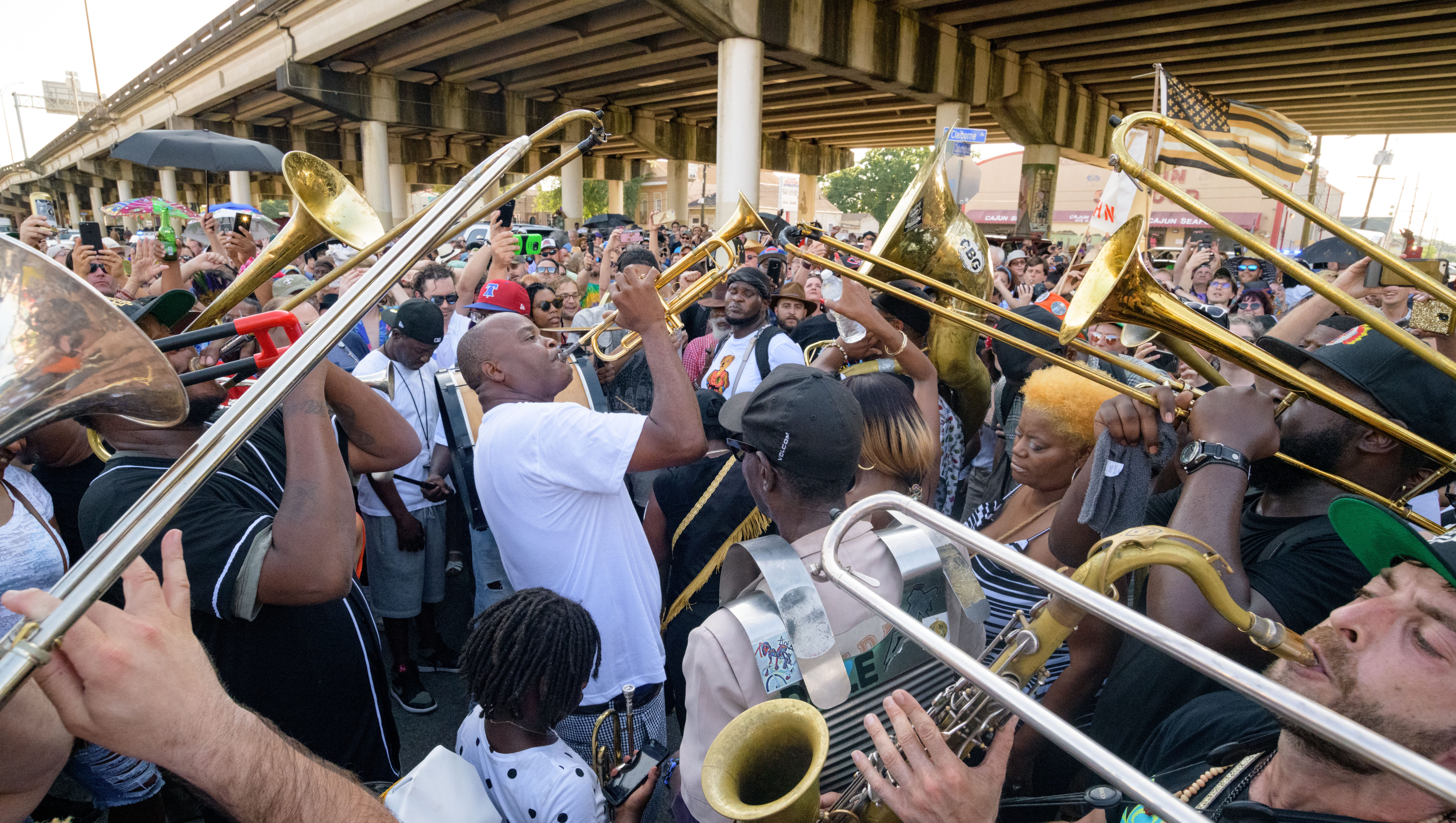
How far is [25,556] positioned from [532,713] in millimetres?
1257

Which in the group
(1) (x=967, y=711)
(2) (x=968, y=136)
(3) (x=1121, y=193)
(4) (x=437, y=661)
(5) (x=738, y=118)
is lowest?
(4) (x=437, y=661)

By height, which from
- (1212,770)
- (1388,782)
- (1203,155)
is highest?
(1203,155)

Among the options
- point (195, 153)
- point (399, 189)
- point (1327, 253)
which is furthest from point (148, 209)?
point (399, 189)

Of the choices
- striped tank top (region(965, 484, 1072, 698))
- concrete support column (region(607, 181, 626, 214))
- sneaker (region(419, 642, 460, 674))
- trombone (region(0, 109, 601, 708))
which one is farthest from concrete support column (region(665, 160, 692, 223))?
trombone (region(0, 109, 601, 708))

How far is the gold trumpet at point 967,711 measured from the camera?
119 centimetres

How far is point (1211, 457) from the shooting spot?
173cm

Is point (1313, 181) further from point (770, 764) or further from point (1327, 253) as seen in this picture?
point (770, 764)

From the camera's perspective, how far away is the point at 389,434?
7.87 feet

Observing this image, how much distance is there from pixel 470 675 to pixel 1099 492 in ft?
5.84

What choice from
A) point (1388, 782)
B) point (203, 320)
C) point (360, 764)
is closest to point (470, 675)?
point (360, 764)

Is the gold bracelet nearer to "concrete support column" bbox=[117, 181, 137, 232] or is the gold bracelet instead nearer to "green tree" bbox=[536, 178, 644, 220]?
"concrete support column" bbox=[117, 181, 137, 232]

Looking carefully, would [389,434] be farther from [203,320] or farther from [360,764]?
[360,764]

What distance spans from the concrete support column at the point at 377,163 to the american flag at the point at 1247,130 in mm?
21871

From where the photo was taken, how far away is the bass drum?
11.3 ft
